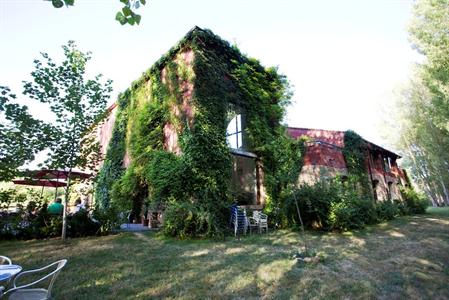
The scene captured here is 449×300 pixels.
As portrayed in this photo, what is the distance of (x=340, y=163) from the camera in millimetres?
14562

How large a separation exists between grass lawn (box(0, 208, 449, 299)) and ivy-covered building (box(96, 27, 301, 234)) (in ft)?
6.03

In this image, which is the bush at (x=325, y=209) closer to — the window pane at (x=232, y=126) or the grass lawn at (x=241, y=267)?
the grass lawn at (x=241, y=267)

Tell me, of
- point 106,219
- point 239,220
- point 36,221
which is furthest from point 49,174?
point 239,220

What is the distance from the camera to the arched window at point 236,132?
10.9m

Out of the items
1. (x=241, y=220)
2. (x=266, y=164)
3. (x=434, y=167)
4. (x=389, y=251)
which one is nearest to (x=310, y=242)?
(x=389, y=251)

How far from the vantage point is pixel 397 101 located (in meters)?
21.6

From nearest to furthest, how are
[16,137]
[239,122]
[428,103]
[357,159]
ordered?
[16,137], [239,122], [357,159], [428,103]

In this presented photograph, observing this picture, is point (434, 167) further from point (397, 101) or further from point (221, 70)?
point (221, 70)

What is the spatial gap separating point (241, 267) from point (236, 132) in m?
7.36

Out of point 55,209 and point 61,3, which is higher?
point 61,3

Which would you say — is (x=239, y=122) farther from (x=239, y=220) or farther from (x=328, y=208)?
(x=328, y=208)

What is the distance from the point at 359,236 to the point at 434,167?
927 inches

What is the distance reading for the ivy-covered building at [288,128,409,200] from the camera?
13.2 metres

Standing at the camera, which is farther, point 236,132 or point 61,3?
point 236,132
